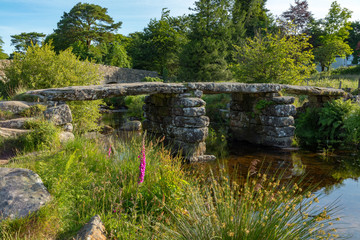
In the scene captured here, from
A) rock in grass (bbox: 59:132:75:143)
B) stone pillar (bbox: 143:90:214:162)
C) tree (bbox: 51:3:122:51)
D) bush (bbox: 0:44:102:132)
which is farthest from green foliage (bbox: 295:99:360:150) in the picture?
tree (bbox: 51:3:122:51)

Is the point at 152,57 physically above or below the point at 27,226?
above

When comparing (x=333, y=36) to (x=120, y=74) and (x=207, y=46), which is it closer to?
(x=207, y=46)

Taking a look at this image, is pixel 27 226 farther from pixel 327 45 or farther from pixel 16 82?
pixel 327 45

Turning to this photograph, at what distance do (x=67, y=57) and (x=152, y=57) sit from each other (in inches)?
1016

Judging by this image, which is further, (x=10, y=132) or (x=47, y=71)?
(x=47, y=71)

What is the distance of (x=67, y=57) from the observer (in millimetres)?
9250

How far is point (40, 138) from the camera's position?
4883 millimetres

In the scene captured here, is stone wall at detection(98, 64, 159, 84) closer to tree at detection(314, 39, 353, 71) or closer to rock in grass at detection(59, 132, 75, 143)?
tree at detection(314, 39, 353, 71)

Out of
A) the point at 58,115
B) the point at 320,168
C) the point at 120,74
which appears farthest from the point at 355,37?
the point at 58,115

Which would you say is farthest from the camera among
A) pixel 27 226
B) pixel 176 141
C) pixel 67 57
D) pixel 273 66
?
pixel 273 66

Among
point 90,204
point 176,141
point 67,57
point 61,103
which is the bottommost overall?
point 176,141

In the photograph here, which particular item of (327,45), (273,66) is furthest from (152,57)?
(273,66)

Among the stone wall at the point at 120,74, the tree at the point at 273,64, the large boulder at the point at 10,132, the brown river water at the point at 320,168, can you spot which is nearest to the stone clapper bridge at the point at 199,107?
the brown river water at the point at 320,168

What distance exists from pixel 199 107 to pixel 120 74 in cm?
2364
